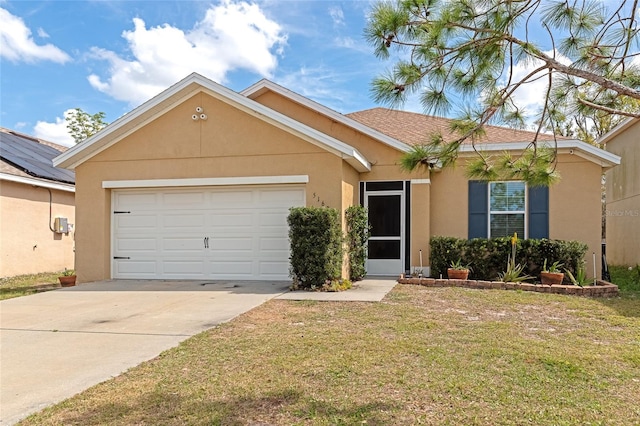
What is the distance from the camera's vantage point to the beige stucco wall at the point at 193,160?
1067 cm

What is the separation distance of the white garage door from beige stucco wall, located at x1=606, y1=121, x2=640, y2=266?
39.3 ft

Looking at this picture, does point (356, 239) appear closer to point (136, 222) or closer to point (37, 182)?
point (136, 222)

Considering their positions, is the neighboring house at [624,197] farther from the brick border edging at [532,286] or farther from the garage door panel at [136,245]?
the garage door panel at [136,245]

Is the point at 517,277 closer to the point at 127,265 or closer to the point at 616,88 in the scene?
the point at 616,88

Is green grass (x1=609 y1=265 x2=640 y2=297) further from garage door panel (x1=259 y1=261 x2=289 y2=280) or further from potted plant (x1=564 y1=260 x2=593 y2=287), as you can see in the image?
garage door panel (x1=259 y1=261 x2=289 y2=280)

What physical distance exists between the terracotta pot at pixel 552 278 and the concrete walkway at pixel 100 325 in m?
3.42

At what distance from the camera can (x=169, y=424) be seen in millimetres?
3582

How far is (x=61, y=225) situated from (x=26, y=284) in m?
3.52

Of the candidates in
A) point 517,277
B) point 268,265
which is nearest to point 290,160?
point 268,265

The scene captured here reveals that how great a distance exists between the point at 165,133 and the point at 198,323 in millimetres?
6063

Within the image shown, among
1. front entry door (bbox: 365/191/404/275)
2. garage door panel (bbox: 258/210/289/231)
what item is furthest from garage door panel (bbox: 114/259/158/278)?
front entry door (bbox: 365/191/404/275)

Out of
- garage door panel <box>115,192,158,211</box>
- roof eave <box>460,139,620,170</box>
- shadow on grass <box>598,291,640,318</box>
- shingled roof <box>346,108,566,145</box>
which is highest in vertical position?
shingled roof <box>346,108,566,145</box>

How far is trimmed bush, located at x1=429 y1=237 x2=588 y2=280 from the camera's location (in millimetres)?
10820

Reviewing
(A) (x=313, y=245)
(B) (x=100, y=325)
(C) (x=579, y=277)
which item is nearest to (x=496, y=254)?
(C) (x=579, y=277)
